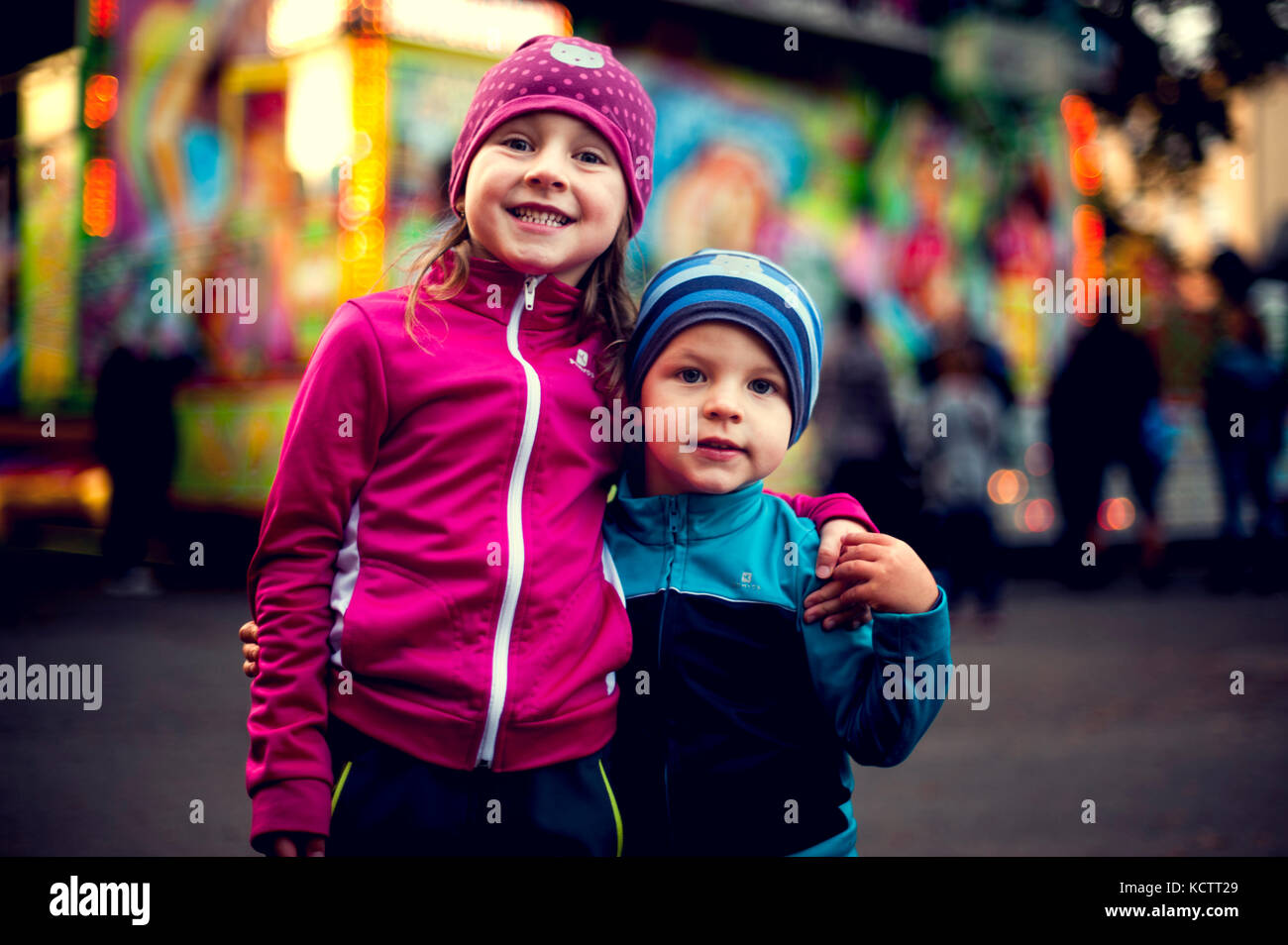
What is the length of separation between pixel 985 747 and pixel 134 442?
269 inches

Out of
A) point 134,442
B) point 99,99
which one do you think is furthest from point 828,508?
point 99,99

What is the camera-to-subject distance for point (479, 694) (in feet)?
5.26

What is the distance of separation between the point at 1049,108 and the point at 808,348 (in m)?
14.3

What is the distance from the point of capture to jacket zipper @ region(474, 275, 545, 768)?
1.61 metres

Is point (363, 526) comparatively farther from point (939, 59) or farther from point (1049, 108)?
point (1049, 108)

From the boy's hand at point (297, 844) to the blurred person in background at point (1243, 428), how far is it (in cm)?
899

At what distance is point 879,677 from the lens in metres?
1.67

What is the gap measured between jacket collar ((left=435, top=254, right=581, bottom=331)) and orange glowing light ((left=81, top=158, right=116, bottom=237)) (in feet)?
36.5

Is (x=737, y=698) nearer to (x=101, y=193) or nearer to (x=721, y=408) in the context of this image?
(x=721, y=408)

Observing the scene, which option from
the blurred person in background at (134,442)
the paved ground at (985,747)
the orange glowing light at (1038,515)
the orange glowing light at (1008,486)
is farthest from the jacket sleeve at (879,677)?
the orange glowing light at (1038,515)

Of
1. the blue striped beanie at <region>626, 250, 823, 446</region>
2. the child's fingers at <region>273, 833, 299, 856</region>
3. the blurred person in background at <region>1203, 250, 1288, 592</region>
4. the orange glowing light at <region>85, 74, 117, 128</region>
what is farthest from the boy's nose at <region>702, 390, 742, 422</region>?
the orange glowing light at <region>85, 74, 117, 128</region>

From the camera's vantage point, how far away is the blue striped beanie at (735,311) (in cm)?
175

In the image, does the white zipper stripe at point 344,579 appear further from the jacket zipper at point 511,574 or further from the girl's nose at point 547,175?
the girl's nose at point 547,175
